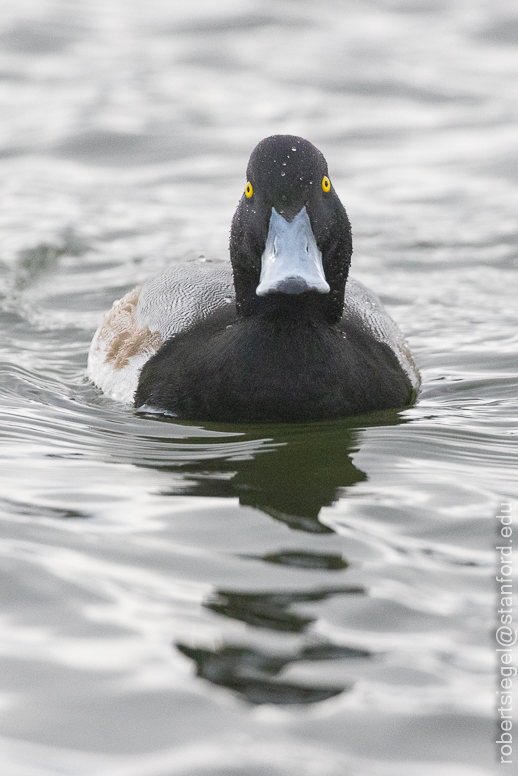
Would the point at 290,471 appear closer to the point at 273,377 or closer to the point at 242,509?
the point at 242,509

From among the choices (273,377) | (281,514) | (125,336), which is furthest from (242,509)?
(125,336)

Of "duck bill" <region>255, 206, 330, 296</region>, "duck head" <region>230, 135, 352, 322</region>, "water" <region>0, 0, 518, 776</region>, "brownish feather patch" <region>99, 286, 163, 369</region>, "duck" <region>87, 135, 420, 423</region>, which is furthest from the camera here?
"brownish feather patch" <region>99, 286, 163, 369</region>

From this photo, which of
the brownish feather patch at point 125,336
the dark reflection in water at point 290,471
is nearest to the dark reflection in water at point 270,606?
the dark reflection in water at point 290,471

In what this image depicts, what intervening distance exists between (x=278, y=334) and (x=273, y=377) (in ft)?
0.84

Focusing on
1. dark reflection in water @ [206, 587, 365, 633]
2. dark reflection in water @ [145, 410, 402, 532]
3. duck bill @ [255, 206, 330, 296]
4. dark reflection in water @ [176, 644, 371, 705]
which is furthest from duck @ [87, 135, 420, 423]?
dark reflection in water @ [176, 644, 371, 705]

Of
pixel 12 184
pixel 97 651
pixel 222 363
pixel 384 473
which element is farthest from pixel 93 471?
pixel 12 184

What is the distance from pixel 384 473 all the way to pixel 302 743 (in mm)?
2589

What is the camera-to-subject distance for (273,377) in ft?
21.7

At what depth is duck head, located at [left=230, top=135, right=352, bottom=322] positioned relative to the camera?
6031 mm

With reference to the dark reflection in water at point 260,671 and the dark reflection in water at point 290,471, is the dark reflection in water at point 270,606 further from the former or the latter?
the dark reflection in water at point 290,471

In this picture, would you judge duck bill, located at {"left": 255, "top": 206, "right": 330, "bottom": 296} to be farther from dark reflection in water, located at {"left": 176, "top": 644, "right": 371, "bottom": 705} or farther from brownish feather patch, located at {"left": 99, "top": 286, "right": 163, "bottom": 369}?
dark reflection in water, located at {"left": 176, "top": 644, "right": 371, "bottom": 705}

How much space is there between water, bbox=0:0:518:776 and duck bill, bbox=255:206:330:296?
3.15 feet

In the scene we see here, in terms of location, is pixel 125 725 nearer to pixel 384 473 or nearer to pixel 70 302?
pixel 384 473

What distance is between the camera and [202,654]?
412cm
